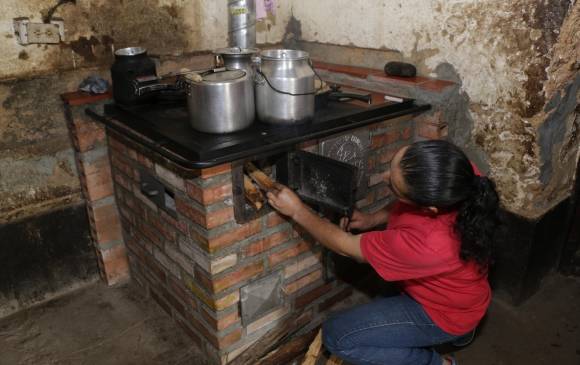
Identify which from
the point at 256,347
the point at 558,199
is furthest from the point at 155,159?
the point at 558,199

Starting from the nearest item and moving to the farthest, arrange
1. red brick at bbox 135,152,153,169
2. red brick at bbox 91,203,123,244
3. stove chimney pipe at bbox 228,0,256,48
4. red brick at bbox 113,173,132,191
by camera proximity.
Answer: red brick at bbox 135,152,153,169 → red brick at bbox 113,173,132,191 → red brick at bbox 91,203,123,244 → stove chimney pipe at bbox 228,0,256,48

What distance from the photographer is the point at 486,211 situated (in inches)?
58.4

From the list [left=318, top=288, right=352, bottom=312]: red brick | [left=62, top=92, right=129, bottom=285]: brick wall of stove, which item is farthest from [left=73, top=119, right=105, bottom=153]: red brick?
[left=318, top=288, right=352, bottom=312]: red brick

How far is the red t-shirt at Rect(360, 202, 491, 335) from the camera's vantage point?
1.50m

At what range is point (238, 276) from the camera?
5.93 ft

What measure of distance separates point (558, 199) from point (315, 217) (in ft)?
4.23

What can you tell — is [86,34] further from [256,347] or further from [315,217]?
[256,347]

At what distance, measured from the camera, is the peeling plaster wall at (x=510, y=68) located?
6.14 feet

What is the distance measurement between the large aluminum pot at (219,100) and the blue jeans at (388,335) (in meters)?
0.82

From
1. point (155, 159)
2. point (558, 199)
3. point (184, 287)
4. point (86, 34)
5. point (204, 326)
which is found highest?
point (86, 34)

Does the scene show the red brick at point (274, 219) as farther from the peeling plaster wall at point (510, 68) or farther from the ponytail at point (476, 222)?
the peeling plaster wall at point (510, 68)

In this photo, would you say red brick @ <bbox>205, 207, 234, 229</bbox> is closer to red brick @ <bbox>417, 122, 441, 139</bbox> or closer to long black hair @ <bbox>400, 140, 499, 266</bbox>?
long black hair @ <bbox>400, 140, 499, 266</bbox>

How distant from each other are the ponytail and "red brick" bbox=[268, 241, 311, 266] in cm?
70

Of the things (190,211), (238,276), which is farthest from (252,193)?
(238,276)
